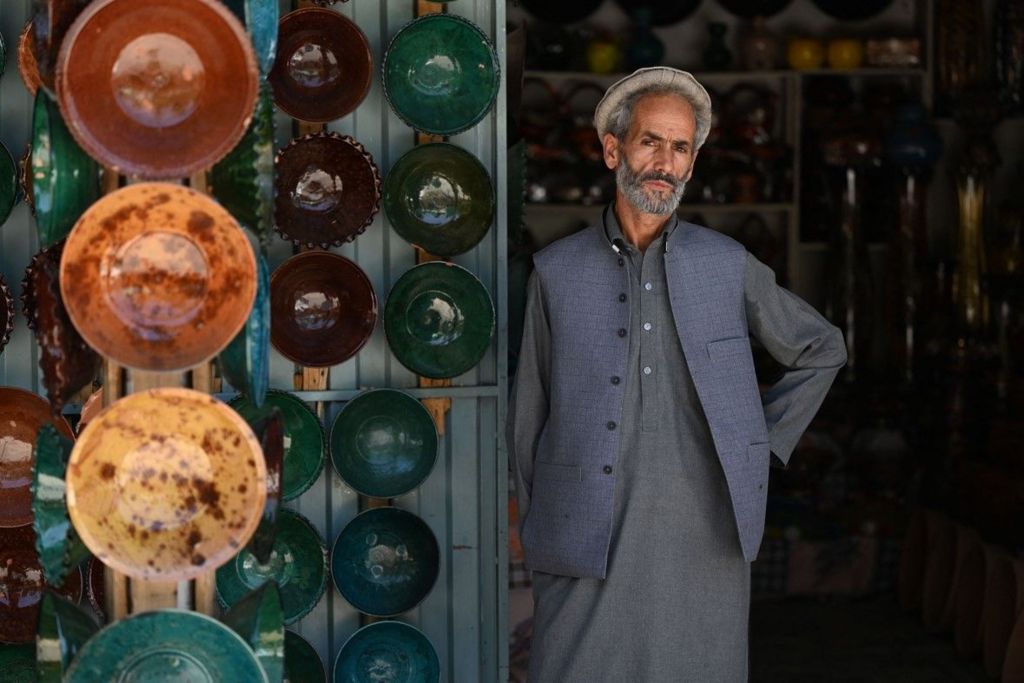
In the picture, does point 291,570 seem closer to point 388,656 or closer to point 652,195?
point 388,656

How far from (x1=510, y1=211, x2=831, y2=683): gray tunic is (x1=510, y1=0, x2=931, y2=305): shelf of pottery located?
3.50 metres

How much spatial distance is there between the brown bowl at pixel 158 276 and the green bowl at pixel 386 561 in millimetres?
1335

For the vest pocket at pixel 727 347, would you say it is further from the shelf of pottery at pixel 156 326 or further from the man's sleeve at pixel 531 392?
the shelf of pottery at pixel 156 326

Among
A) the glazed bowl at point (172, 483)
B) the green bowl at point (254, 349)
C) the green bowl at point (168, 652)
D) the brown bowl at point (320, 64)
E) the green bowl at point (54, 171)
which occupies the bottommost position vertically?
the green bowl at point (168, 652)

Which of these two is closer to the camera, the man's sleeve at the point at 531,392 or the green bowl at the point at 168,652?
the green bowl at the point at 168,652

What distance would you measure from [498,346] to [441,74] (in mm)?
600

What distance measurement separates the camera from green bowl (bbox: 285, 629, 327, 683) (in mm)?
2928

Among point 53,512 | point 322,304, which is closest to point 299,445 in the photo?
point 322,304

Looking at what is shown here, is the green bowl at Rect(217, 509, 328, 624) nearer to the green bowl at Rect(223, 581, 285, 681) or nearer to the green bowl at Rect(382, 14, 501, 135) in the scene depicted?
the green bowl at Rect(382, 14, 501, 135)

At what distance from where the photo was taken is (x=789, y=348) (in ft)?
8.40

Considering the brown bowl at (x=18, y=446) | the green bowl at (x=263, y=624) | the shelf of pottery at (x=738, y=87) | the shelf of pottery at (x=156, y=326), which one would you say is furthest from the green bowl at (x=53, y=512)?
the shelf of pottery at (x=738, y=87)

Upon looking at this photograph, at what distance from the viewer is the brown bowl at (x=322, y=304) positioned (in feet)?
9.57

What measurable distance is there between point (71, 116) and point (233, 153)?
0.73 ft

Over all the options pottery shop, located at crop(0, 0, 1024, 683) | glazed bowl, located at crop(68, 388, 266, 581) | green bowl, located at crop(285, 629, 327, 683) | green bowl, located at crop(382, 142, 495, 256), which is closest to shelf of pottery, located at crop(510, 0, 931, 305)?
pottery shop, located at crop(0, 0, 1024, 683)
